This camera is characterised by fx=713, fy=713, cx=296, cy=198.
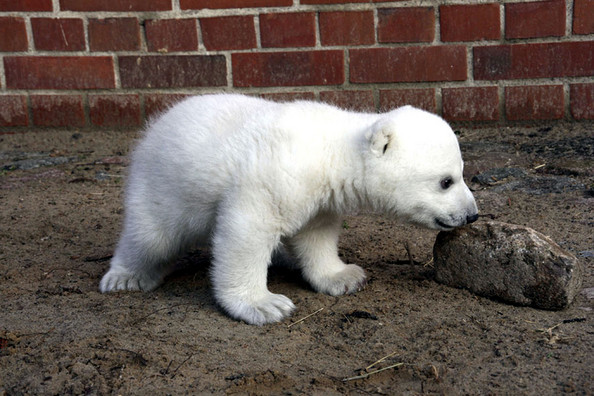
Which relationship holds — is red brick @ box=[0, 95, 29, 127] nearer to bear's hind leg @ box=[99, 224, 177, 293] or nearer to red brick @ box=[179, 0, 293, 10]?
red brick @ box=[179, 0, 293, 10]

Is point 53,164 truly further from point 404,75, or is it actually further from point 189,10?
point 404,75

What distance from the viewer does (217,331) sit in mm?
2576

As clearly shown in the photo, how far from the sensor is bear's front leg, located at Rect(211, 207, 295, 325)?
103 inches

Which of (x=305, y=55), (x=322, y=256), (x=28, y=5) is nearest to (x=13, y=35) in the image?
(x=28, y=5)

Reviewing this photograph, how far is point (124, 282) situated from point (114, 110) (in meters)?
2.19

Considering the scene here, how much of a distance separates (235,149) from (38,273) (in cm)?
117

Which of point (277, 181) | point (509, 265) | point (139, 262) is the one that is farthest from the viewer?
point (139, 262)

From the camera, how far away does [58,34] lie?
4.82 m

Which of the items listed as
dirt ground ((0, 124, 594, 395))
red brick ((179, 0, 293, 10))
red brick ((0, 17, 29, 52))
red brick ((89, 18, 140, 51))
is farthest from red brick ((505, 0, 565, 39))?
red brick ((0, 17, 29, 52))

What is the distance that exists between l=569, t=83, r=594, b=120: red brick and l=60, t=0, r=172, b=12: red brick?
2.70m

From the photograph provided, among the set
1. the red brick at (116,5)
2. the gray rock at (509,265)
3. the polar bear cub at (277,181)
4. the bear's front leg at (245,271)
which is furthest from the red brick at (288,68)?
the bear's front leg at (245,271)

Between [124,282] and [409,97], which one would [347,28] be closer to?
[409,97]

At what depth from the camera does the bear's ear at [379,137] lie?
2.62 m

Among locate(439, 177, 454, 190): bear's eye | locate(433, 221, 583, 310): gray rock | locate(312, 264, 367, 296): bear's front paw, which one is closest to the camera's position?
locate(433, 221, 583, 310): gray rock
